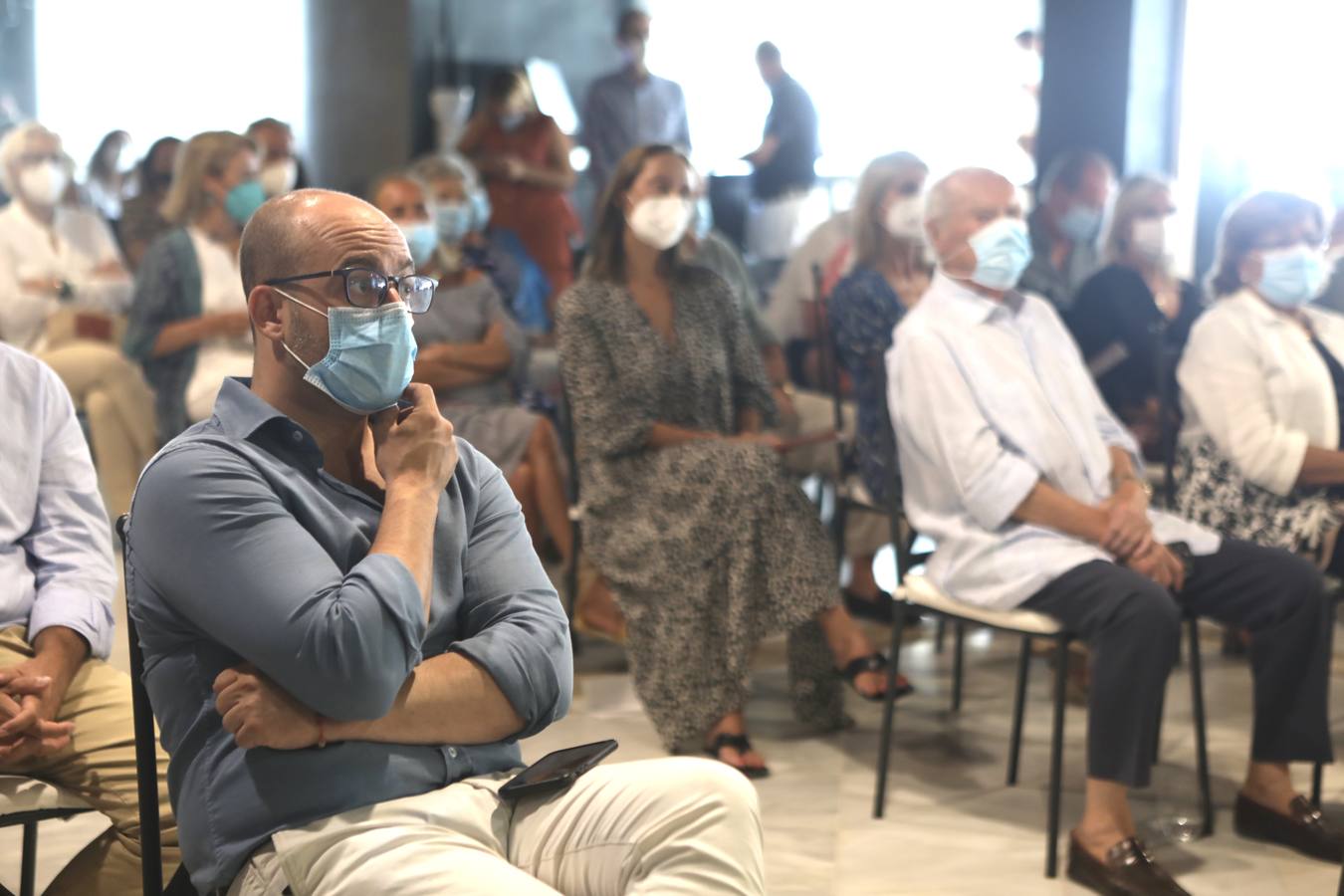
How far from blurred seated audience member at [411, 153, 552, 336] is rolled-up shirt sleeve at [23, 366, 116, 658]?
215 cm

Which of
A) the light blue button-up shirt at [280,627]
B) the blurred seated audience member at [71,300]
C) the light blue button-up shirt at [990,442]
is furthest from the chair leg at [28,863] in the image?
the blurred seated audience member at [71,300]

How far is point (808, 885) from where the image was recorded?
9.35ft

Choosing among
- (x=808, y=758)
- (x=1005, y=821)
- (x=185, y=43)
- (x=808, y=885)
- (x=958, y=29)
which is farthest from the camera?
(x=185, y=43)

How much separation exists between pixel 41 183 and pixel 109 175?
274cm

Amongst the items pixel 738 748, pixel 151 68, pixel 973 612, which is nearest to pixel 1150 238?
pixel 973 612

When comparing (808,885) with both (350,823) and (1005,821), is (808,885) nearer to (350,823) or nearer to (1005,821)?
(1005,821)

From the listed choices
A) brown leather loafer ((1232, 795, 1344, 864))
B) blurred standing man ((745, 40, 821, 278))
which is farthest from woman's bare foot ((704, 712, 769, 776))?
blurred standing man ((745, 40, 821, 278))

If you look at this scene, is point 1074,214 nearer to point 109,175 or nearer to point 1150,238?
point 1150,238

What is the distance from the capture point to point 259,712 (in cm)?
162

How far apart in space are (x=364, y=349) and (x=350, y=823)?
1.77 ft

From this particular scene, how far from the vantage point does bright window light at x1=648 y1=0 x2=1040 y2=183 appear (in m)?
8.30

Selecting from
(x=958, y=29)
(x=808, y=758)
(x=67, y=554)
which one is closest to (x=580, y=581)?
(x=808, y=758)

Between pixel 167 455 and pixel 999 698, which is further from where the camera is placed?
pixel 999 698

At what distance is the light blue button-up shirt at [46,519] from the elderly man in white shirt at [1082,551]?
1633mm
